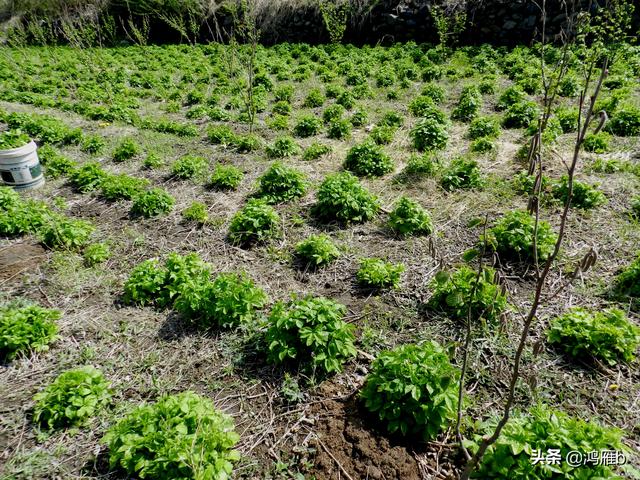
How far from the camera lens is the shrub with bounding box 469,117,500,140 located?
340 inches

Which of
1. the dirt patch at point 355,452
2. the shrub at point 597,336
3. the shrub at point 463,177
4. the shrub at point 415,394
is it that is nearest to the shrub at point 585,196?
the shrub at point 463,177

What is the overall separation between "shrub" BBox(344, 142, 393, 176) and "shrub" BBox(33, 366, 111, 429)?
554cm

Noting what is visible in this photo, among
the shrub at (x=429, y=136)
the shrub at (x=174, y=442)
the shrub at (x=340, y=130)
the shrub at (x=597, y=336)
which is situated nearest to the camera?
the shrub at (x=174, y=442)

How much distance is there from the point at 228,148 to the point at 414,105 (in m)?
4.74

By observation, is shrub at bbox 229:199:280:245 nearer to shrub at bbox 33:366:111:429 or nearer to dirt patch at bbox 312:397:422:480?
shrub at bbox 33:366:111:429

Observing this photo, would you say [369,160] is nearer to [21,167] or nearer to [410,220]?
[410,220]

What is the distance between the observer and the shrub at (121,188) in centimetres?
743

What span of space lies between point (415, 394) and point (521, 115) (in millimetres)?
7934

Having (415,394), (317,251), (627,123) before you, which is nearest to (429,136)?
(627,123)

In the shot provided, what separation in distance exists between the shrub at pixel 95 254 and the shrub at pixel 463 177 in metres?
5.37

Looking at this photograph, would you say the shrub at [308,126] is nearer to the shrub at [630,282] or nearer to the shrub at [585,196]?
the shrub at [585,196]

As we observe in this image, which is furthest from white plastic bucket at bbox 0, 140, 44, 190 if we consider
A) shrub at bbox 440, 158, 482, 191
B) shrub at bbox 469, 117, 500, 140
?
shrub at bbox 469, 117, 500, 140

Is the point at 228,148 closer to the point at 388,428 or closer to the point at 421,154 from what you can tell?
the point at 421,154

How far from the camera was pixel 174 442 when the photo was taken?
3.03 metres
